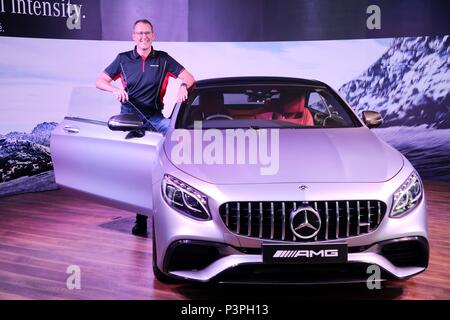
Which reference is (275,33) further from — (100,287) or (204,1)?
(100,287)

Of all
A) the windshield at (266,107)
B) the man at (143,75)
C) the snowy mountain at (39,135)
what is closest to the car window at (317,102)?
the windshield at (266,107)

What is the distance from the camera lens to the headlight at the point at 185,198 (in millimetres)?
2561

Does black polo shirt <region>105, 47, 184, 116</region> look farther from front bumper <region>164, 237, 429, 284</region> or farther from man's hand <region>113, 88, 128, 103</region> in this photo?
front bumper <region>164, 237, 429, 284</region>

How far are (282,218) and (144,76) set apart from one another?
8.01ft

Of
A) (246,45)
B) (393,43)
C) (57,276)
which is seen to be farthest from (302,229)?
(393,43)

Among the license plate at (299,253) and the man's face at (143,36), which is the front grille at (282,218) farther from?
the man's face at (143,36)

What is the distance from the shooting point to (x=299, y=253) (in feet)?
8.12

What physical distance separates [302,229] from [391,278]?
492 millimetres

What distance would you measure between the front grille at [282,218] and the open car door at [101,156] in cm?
81

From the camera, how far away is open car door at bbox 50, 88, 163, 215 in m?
3.41

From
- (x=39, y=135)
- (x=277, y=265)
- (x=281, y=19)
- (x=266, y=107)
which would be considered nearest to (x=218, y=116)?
(x=266, y=107)

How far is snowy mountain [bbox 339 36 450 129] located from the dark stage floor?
5.08 feet

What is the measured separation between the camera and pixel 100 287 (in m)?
3.20

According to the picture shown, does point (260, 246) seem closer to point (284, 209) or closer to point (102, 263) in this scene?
point (284, 209)
